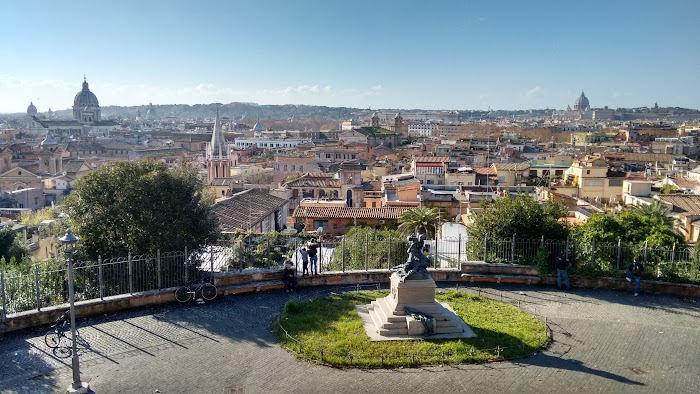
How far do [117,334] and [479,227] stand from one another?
9.44 meters

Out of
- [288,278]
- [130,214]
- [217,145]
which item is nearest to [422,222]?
[288,278]

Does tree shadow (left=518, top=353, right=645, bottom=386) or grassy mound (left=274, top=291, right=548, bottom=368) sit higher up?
grassy mound (left=274, top=291, right=548, bottom=368)

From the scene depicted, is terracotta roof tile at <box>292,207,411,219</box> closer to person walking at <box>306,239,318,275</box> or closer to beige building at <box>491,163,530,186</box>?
person walking at <box>306,239,318,275</box>

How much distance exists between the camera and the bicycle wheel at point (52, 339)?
10.3 meters

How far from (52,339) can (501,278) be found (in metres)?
10.1

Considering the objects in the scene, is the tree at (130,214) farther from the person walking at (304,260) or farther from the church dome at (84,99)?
the church dome at (84,99)

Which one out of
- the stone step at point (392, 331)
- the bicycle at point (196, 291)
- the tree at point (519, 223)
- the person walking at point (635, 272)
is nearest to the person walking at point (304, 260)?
the bicycle at point (196, 291)

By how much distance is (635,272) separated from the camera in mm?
13867

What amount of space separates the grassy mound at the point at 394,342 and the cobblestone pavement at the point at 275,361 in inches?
9.4

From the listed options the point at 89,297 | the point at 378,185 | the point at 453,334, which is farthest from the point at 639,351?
the point at 378,185

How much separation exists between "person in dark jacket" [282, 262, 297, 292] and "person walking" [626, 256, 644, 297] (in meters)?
7.98

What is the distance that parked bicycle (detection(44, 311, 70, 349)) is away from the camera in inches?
406

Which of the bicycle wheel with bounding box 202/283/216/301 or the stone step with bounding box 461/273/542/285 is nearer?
the bicycle wheel with bounding box 202/283/216/301

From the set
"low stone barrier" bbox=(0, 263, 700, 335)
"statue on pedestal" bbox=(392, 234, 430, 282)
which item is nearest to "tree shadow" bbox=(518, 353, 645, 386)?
"statue on pedestal" bbox=(392, 234, 430, 282)
